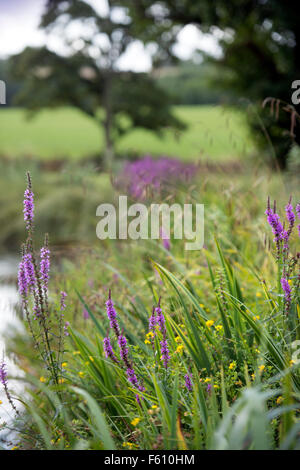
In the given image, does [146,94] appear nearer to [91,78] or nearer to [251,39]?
[91,78]

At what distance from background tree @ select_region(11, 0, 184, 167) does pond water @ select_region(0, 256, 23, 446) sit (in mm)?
8191

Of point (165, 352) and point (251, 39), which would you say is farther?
point (251, 39)

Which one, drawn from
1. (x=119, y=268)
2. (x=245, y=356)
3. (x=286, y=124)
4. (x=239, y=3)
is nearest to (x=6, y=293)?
(x=119, y=268)

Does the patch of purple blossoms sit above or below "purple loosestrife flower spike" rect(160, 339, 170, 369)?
above

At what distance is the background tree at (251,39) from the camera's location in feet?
24.5

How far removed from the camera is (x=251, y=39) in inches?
329

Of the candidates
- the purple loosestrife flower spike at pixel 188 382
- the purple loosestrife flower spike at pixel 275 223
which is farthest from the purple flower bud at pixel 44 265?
the purple loosestrife flower spike at pixel 275 223

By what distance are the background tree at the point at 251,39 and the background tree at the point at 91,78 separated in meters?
5.38

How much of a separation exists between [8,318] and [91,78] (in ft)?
45.0

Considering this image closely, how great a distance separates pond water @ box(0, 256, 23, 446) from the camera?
2.47 metres

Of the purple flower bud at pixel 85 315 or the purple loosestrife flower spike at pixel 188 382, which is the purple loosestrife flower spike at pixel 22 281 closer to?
the purple loosestrife flower spike at pixel 188 382

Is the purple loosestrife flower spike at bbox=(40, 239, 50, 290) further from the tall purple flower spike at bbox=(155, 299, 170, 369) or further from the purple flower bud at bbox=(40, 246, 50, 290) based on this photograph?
the tall purple flower spike at bbox=(155, 299, 170, 369)

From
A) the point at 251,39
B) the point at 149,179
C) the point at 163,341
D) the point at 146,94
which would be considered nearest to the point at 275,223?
the point at 163,341

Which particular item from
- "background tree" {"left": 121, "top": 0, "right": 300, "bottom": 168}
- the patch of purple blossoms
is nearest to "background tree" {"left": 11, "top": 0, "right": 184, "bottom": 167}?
"background tree" {"left": 121, "top": 0, "right": 300, "bottom": 168}
